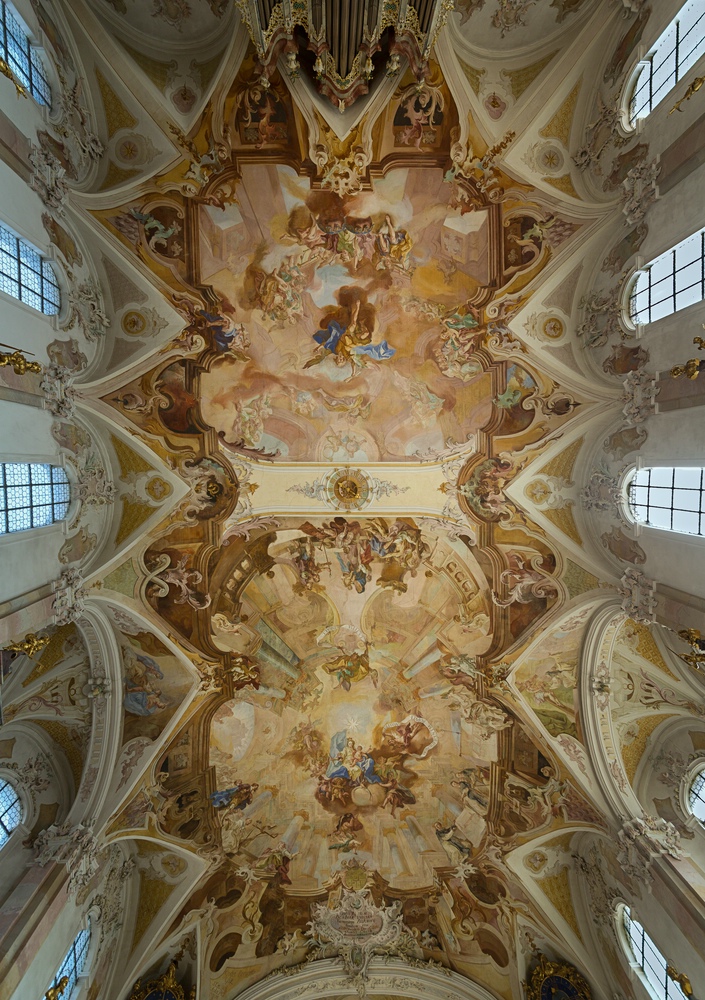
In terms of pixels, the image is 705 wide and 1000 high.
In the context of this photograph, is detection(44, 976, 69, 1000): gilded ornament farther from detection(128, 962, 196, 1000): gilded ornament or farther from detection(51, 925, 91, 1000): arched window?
detection(128, 962, 196, 1000): gilded ornament

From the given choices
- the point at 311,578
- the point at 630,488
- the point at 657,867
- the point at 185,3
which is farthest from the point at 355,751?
the point at 185,3

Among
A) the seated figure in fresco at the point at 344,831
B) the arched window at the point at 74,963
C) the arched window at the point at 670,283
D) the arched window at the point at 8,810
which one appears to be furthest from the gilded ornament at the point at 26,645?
the arched window at the point at 670,283

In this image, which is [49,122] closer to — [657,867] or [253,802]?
[253,802]

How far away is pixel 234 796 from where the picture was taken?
1670cm

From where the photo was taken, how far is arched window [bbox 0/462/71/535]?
1105 centimetres

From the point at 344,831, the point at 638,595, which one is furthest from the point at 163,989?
the point at 638,595

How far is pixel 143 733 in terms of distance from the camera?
15297mm

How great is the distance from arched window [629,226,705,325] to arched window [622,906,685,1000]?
1276 cm

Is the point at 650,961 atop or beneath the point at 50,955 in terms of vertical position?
beneath

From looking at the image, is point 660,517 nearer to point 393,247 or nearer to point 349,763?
point 393,247

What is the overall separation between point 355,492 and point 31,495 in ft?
24.0

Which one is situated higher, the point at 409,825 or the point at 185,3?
the point at 185,3

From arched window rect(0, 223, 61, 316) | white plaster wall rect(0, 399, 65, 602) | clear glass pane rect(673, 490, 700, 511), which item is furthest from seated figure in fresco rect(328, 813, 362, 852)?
arched window rect(0, 223, 61, 316)

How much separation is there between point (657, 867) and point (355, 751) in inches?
305
